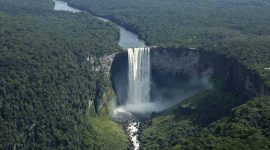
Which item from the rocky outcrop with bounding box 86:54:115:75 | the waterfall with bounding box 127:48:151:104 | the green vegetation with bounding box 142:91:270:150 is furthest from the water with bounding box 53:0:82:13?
the green vegetation with bounding box 142:91:270:150

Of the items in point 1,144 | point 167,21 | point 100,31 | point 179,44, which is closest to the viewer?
point 1,144

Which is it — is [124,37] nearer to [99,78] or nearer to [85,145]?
[99,78]

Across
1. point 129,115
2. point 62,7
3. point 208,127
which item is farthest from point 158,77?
point 62,7

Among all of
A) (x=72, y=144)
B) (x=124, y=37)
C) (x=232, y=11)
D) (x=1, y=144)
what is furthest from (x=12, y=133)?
(x=232, y=11)

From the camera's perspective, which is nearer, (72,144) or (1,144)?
(1,144)

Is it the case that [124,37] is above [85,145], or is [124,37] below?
above

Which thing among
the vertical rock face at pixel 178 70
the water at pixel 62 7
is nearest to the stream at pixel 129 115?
the vertical rock face at pixel 178 70

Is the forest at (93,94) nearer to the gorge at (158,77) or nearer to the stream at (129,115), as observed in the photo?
the stream at (129,115)

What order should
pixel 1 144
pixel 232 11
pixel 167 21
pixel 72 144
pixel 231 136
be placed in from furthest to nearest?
1. pixel 232 11
2. pixel 167 21
3. pixel 72 144
4. pixel 1 144
5. pixel 231 136
